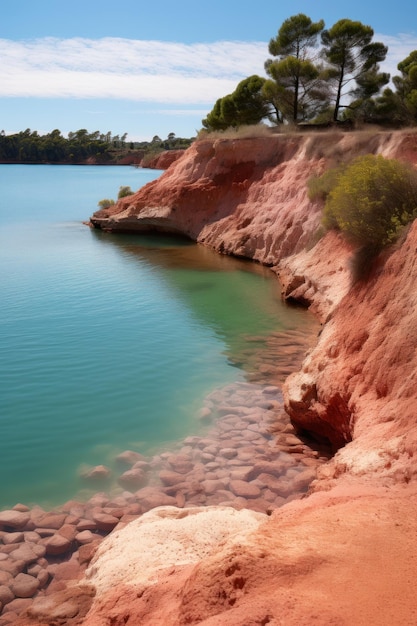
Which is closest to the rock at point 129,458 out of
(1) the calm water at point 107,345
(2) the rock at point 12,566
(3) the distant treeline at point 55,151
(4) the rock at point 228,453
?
(1) the calm water at point 107,345

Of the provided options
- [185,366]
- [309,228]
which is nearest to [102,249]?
[309,228]

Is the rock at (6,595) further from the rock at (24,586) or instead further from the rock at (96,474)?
the rock at (96,474)

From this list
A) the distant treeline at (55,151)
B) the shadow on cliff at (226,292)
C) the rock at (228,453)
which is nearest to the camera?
the rock at (228,453)

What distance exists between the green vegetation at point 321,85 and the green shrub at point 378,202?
21.8 meters

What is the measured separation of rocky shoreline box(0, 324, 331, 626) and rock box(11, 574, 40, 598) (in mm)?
10

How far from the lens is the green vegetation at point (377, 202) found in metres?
10.5

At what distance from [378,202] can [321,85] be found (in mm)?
28024

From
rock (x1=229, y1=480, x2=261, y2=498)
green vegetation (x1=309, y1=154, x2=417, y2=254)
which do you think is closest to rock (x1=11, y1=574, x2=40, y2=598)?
rock (x1=229, y1=480, x2=261, y2=498)

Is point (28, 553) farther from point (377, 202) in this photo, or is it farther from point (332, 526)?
point (377, 202)

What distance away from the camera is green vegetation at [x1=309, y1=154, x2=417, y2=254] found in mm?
10531

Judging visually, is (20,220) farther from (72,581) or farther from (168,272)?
(72,581)

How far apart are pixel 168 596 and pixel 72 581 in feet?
6.76

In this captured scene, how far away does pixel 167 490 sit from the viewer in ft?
25.9

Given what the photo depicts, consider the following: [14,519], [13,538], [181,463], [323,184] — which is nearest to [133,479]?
[181,463]
